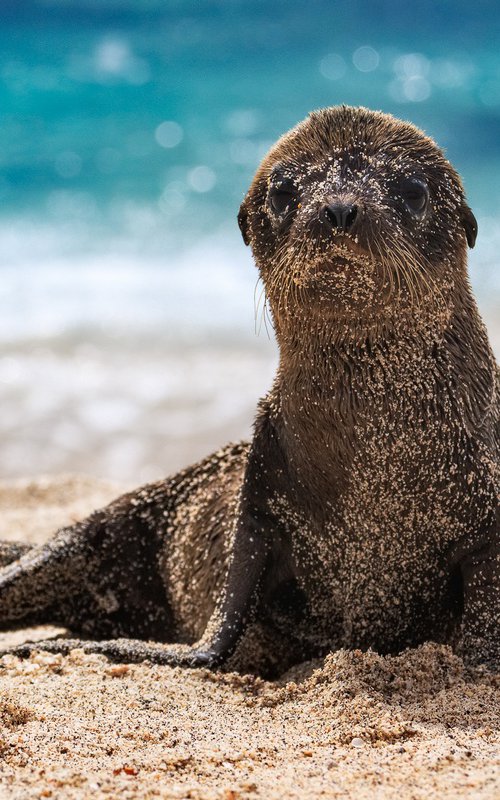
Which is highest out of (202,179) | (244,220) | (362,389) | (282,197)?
(202,179)

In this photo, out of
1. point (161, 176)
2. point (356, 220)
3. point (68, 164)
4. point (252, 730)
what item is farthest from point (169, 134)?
point (252, 730)

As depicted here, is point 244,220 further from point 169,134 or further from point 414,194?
point 169,134

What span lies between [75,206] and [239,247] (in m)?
5.04

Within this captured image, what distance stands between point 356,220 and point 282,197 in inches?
25.5

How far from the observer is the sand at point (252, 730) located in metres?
3.15

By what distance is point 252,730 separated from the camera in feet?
12.5

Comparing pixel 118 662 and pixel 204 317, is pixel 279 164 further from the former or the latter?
pixel 204 317

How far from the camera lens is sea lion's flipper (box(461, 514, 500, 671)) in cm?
427

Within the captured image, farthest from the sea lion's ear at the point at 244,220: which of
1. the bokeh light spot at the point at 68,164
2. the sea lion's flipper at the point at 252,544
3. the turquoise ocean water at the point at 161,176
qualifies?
the bokeh light spot at the point at 68,164

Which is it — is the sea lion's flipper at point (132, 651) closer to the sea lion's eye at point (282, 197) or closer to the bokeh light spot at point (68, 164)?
the sea lion's eye at point (282, 197)

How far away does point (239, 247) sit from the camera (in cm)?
1938

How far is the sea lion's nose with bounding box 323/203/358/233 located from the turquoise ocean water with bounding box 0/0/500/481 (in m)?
5.71

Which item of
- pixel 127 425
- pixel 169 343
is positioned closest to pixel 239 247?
pixel 169 343

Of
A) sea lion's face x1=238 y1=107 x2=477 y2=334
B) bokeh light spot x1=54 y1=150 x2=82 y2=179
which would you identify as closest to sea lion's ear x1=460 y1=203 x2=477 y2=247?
sea lion's face x1=238 y1=107 x2=477 y2=334
